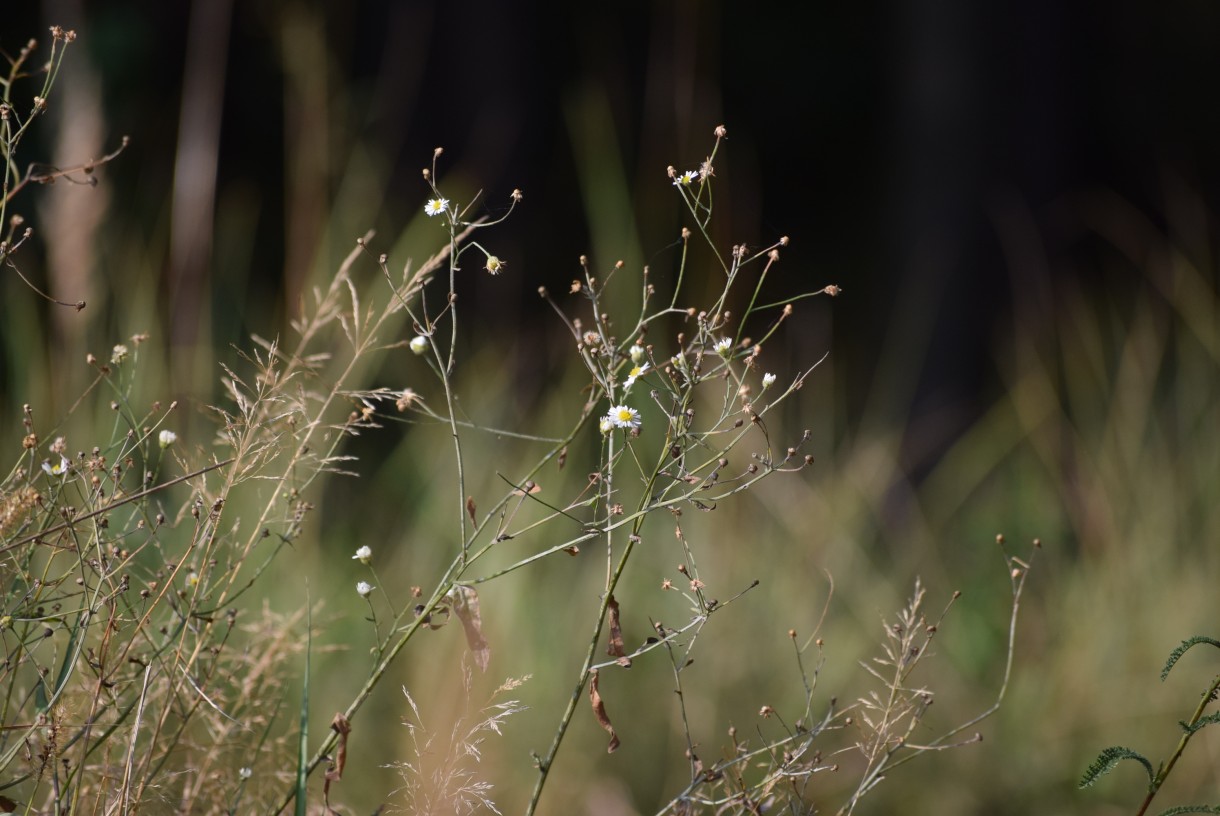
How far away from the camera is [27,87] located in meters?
5.24

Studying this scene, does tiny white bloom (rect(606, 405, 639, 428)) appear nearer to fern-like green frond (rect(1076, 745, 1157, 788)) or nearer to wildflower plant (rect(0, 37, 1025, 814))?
wildflower plant (rect(0, 37, 1025, 814))

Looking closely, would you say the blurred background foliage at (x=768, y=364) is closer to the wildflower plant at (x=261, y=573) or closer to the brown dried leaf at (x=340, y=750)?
the wildflower plant at (x=261, y=573)

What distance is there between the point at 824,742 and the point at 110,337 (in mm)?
1644

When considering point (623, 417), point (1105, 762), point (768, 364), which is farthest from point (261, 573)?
point (768, 364)

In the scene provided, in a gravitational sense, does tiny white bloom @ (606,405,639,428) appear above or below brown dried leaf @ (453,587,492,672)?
above

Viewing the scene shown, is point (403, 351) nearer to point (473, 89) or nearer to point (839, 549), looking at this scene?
point (839, 549)

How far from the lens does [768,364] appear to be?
354 centimetres

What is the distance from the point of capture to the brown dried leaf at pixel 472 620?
3.74ft

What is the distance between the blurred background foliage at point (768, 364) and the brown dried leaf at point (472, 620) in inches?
13.4

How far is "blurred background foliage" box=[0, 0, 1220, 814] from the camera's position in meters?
2.37

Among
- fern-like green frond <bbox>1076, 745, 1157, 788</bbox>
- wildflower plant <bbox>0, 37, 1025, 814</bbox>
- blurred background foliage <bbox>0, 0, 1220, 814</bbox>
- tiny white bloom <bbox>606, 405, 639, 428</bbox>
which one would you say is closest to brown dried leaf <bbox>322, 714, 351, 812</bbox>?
wildflower plant <bbox>0, 37, 1025, 814</bbox>

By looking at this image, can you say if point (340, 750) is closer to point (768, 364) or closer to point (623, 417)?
point (623, 417)

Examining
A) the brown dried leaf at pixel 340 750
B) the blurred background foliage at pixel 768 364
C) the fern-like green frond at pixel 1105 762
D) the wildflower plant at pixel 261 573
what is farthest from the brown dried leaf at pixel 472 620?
the fern-like green frond at pixel 1105 762

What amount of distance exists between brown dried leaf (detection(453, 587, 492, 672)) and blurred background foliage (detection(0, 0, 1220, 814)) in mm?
341
